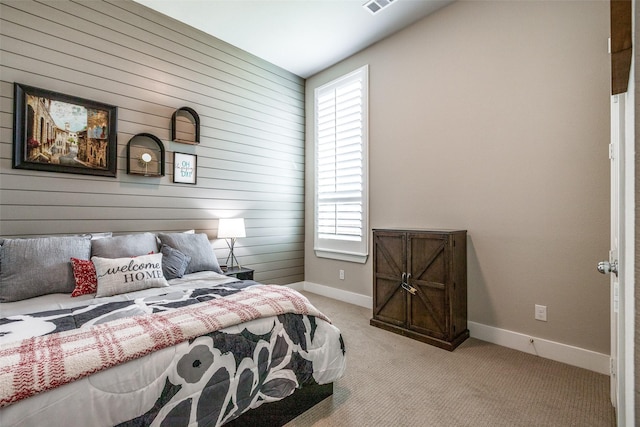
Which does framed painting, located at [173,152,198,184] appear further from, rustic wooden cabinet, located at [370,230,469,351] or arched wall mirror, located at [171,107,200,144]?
rustic wooden cabinet, located at [370,230,469,351]

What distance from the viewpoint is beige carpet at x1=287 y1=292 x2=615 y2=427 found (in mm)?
1687

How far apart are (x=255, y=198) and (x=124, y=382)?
3.00 metres

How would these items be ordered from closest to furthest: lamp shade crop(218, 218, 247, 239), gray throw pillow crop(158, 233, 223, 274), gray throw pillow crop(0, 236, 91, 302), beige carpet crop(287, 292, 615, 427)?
beige carpet crop(287, 292, 615, 427)
gray throw pillow crop(0, 236, 91, 302)
gray throw pillow crop(158, 233, 223, 274)
lamp shade crop(218, 218, 247, 239)

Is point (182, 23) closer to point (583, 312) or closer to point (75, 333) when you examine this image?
point (75, 333)

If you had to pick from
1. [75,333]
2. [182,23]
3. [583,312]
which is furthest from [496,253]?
[182,23]

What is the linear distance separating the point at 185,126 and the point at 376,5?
2356 millimetres

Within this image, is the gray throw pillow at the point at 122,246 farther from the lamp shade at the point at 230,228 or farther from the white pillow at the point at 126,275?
the lamp shade at the point at 230,228

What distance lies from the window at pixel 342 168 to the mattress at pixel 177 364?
2.10 meters

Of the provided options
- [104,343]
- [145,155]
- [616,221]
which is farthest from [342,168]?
[104,343]

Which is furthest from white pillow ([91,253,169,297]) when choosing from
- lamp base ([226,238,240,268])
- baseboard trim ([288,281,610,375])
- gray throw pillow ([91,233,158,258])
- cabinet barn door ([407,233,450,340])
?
baseboard trim ([288,281,610,375])

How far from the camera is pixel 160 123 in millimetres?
3123

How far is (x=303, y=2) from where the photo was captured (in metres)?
2.93

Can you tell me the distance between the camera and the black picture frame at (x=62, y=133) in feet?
7.69

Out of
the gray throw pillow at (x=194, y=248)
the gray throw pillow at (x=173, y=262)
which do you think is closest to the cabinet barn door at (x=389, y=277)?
the gray throw pillow at (x=194, y=248)
